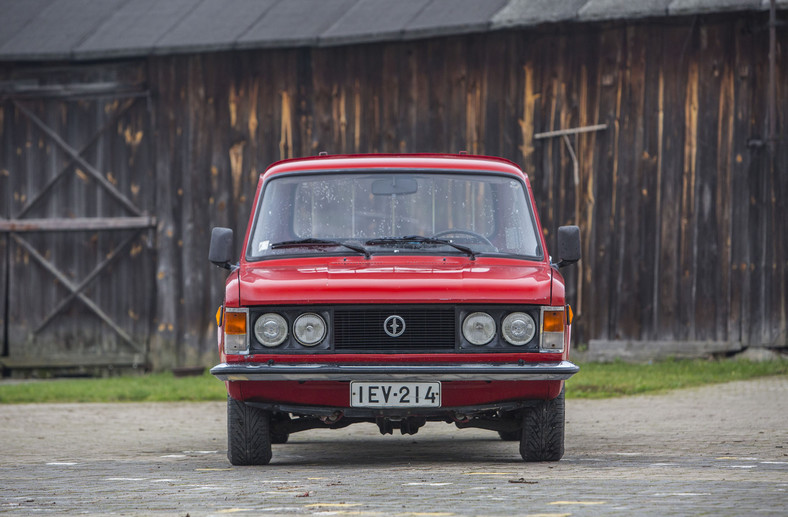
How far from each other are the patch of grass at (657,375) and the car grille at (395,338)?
6.28 meters

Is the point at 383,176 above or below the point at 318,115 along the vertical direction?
below

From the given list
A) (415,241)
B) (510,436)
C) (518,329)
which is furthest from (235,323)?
(510,436)

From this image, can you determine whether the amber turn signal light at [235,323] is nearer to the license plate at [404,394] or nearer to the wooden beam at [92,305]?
the license plate at [404,394]

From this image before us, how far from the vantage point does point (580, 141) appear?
52.5ft

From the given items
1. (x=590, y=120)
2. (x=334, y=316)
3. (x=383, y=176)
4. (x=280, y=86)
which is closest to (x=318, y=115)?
(x=280, y=86)

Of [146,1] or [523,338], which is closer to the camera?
[523,338]

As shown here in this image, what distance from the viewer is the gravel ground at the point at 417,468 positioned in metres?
5.65

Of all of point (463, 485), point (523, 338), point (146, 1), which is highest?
point (146, 1)

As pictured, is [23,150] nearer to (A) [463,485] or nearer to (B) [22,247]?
(B) [22,247]

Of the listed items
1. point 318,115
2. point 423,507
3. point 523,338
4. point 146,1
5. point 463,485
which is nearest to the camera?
point 423,507

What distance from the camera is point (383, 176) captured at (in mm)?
8344

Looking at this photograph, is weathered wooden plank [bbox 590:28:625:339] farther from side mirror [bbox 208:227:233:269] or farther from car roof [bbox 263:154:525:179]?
side mirror [bbox 208:227:233:269]

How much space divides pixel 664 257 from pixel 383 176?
8.08 m

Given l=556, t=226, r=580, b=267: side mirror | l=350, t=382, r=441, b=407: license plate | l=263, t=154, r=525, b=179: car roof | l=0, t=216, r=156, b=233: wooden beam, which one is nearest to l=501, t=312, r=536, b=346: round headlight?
l=350, t=382, r=441, b=407: license plate
